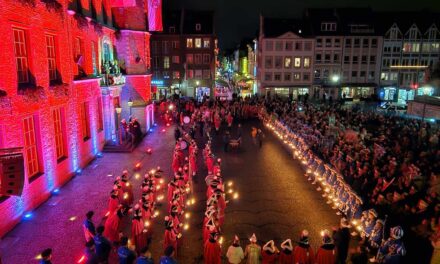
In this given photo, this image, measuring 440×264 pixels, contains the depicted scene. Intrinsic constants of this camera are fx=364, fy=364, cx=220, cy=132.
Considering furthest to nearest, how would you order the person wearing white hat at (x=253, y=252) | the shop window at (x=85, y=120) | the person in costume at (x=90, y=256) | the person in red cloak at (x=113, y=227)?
the shop window at (x=85, y=120) → the person in red cloak at (x=113, y=227) → the person wearing white hat at (x=253, y=252) → the person in costume at (x=90, y=256)

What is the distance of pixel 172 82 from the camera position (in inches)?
2322

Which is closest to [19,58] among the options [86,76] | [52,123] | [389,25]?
[52,123]

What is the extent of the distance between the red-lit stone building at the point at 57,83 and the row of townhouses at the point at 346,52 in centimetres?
3213

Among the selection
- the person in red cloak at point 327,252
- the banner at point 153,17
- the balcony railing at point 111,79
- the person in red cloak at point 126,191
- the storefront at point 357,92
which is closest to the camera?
the person in red cloak at point 327,252

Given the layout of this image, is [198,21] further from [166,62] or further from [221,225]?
[221,225]

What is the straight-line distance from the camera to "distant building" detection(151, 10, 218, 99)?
56.8 meters

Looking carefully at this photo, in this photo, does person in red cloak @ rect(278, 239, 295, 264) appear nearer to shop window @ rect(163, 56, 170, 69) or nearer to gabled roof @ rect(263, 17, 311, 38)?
gabled roof @ rect(263, 17, 311, 38)

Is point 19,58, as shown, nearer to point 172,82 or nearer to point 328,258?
point 328,258

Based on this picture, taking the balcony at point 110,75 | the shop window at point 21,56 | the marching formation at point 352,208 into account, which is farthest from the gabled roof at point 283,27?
the shop window at point 21,56

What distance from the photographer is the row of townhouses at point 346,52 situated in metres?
56.6

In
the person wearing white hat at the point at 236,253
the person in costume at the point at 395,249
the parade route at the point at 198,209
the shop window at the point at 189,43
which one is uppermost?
the shop window at the point at 189,43

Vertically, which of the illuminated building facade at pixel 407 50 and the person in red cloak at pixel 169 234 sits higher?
the illuminated building facade at pixel 407 50

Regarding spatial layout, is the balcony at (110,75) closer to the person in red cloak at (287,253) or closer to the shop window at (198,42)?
the person in red cloak at (287,253)

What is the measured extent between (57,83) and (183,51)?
40621 mm
